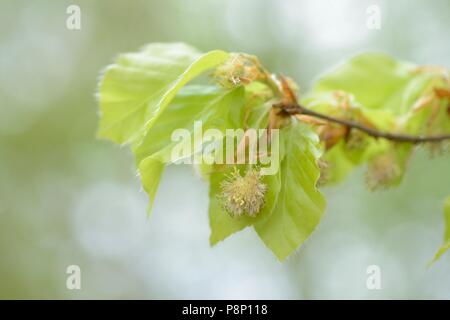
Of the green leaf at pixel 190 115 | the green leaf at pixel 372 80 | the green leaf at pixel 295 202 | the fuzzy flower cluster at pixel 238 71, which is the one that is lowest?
the green leaf at pixel 295 202

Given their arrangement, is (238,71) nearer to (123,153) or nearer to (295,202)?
(295,202)

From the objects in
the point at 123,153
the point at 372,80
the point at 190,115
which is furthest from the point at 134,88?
the point at 123,153

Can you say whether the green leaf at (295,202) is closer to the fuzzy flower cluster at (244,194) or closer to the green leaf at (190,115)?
the fuzzy flower cluster at (244,194)

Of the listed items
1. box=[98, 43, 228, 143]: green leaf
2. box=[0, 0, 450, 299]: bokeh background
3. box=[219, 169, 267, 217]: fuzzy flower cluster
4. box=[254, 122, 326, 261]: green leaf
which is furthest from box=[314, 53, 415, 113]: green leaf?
box=[0, 0, 450, 299]: bokeh background

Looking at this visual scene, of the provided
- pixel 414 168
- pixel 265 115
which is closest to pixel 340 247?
pixel 414 168

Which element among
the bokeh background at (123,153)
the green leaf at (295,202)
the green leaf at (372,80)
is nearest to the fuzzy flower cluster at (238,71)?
the green leaf at (295,202)

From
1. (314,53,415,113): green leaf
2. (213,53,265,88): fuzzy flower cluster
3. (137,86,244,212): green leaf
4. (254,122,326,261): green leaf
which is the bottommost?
(254,122,326,261): green leaf

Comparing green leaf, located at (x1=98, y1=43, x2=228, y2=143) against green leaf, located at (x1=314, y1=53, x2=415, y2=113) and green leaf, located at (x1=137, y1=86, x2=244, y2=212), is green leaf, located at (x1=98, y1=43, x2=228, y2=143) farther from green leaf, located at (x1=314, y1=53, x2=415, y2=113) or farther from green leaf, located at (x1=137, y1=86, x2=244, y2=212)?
green leaf, located at (x1=314, y1=53, x2=415, y2=113)
